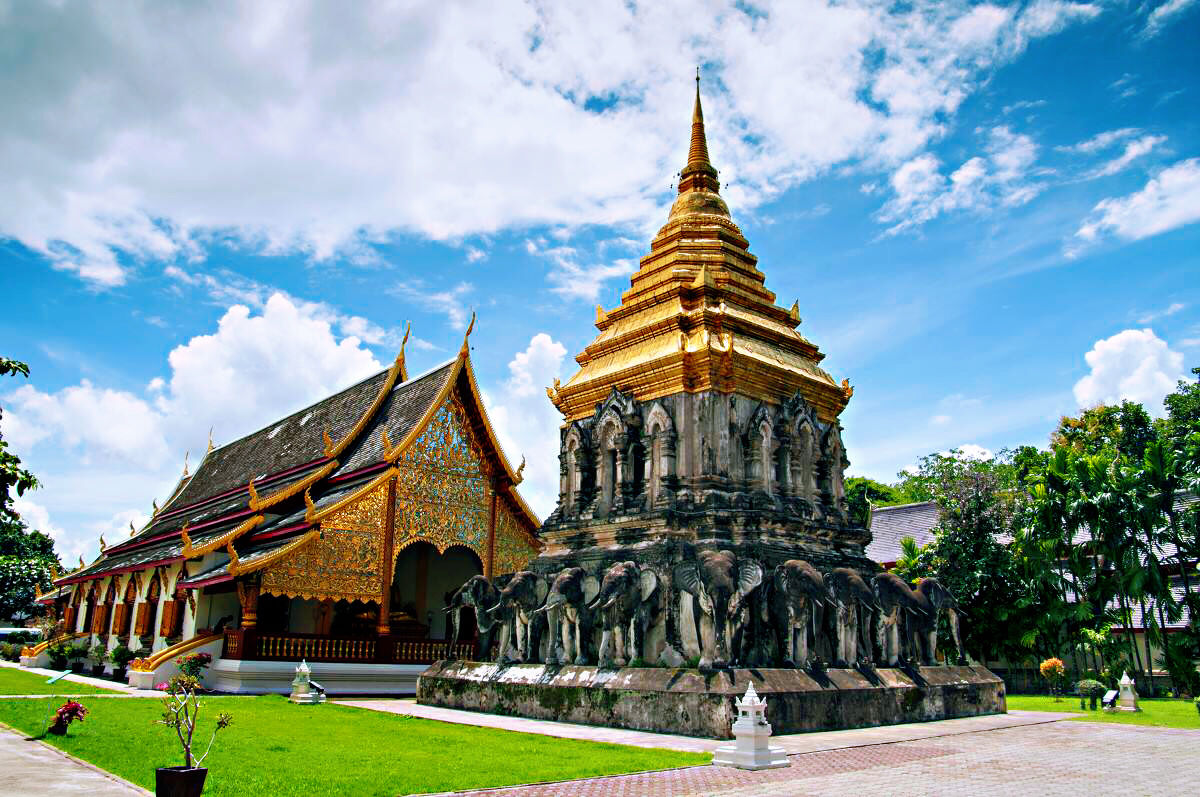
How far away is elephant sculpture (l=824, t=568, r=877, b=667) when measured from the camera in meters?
12.1

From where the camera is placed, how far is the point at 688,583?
1130 cm

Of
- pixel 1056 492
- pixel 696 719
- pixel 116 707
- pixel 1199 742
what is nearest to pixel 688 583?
pixel 696 719

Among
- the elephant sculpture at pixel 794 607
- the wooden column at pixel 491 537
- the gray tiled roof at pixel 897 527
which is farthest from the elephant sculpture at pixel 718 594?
the gray tiled roof at pixel 897 527

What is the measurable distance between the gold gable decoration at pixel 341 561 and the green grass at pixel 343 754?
4.79 m

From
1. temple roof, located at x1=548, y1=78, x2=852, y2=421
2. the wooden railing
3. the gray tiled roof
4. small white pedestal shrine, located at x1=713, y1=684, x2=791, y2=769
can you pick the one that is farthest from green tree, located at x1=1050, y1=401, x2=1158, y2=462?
small white pedestal shrine, located at x1=713, y1=684, x2=791, y2=769

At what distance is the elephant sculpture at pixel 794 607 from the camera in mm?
11397

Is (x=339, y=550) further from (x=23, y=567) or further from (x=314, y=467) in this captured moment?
(x=23, y=567)

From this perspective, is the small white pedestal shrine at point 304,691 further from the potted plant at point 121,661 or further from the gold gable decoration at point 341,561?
the potted plant at point 121,661

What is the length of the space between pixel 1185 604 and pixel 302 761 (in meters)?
20.8

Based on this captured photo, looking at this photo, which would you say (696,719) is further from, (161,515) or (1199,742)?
(161,515)

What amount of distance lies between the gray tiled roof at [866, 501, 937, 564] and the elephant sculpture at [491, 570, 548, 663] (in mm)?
18198

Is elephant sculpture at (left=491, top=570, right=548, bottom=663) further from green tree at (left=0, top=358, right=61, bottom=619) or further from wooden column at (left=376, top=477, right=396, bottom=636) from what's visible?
green tree at (left=0, top=358, right=61, bottom=619)

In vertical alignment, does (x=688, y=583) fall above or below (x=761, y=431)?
below

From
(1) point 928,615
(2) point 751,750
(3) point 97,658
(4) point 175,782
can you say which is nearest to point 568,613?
(2) point 751,750
